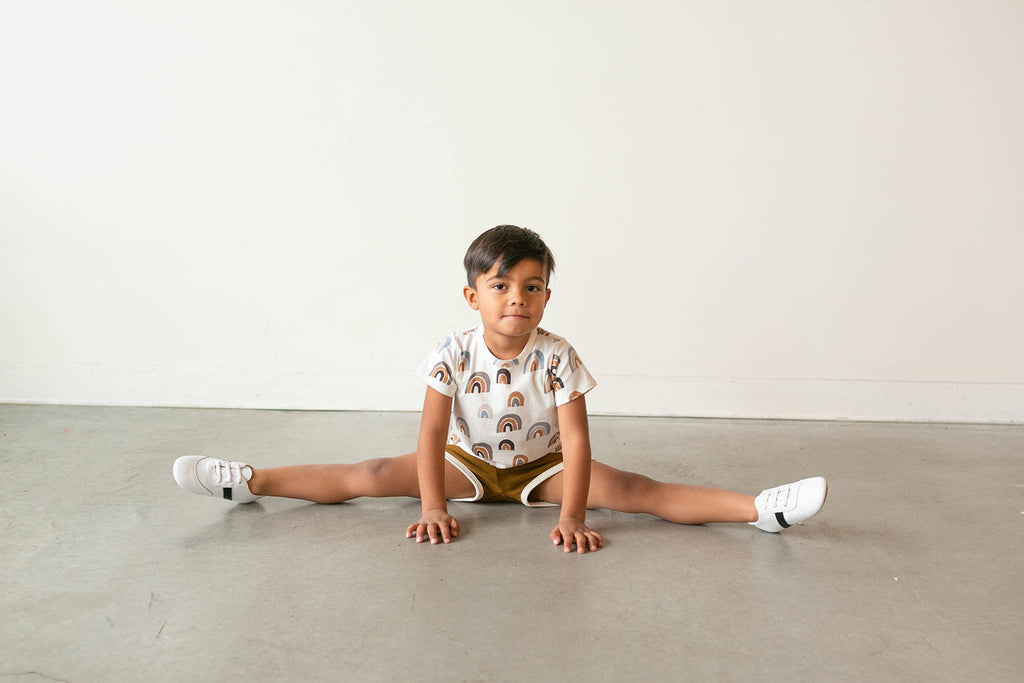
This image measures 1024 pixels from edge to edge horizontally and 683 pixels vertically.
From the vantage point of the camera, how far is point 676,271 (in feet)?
8.34

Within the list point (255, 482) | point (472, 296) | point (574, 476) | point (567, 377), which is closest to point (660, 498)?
point (574, 476)

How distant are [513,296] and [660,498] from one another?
19.5 inches

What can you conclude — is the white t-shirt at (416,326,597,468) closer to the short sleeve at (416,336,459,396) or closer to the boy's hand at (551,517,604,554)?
the short sleeve at (416,336,459,396)

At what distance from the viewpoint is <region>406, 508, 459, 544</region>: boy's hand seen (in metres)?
1.51

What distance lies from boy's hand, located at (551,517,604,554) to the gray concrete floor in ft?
0.10

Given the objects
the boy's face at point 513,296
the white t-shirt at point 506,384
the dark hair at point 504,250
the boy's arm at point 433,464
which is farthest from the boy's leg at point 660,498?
the dark hair at point 504,250

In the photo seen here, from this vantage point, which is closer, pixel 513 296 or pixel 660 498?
pixel 513 296

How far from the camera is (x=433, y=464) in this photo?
159 cm

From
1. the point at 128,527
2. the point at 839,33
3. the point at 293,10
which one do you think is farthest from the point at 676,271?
the point at 128,527

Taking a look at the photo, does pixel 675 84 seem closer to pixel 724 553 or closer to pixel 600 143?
pixel 600 143

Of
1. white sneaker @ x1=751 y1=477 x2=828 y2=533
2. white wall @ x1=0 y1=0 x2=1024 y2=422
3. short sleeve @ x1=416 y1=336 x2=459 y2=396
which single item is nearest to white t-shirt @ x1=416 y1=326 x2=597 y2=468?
short sleeve @ x1=416 y1=336 x2=459 y2=396

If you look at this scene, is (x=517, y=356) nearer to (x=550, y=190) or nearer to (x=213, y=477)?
(x=213, y=477)

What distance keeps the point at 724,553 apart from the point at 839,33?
1.71 metres

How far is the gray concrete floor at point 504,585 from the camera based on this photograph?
110 cm
